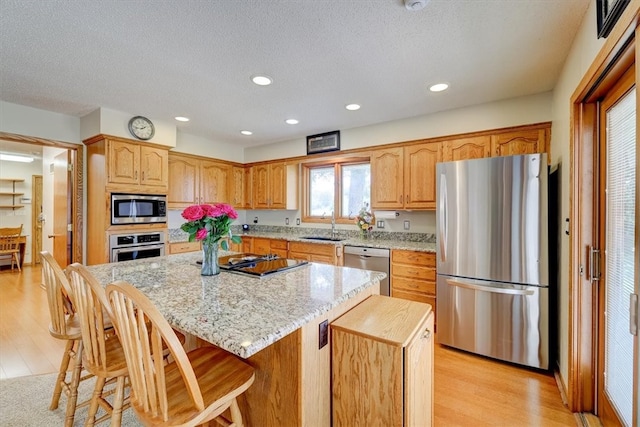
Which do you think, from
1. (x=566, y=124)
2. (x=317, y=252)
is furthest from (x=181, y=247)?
(x=566, y=124)

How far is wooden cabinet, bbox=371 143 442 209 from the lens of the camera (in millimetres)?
3324

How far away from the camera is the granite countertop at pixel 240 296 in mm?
1020

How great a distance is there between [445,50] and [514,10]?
455 mm

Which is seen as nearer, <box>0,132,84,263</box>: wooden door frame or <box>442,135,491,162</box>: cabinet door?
<box>442,135,491,162</box>: cabinet door

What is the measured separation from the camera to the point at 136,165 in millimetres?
3486

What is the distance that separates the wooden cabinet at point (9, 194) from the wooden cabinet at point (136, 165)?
533 centimetres

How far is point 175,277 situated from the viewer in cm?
179

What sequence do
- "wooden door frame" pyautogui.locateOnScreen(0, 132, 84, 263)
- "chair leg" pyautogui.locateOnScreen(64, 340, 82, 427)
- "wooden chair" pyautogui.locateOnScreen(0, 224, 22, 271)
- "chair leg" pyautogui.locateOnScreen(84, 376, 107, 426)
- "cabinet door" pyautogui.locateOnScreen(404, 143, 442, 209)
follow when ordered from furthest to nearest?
"wooden chair" pyautogui.locateOnScreen(0, 224, 22, 271)
"wooden door frame" pyautogui.locateOnScreen(0, 132, 84, 263)
"cabinet door" pyautogui.locateOnScreen(404, 143, 442, 209)
"chair leg" pyautogui.locateOnScreen(64, 340, 82, 427)
"chair leg" pyautogui.locateOnScreen(84, 376, 107, 426)

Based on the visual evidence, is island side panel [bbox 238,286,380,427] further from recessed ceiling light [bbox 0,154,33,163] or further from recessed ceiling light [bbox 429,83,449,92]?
recessed ceiling light [bbox 0,154,33,163]

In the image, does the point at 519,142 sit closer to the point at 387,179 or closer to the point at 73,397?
the point at 387,179

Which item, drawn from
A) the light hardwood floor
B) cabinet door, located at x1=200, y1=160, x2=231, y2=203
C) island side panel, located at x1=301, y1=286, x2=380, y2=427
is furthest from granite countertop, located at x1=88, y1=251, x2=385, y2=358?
cabinet door, located at x1=200, y1=160, x2=231, y2=203

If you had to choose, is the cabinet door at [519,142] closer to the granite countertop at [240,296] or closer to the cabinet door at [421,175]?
the cabinet door at [421,175]

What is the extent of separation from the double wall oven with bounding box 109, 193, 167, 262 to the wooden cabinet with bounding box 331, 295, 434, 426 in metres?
3.05

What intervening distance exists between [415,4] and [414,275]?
243 centimetres
